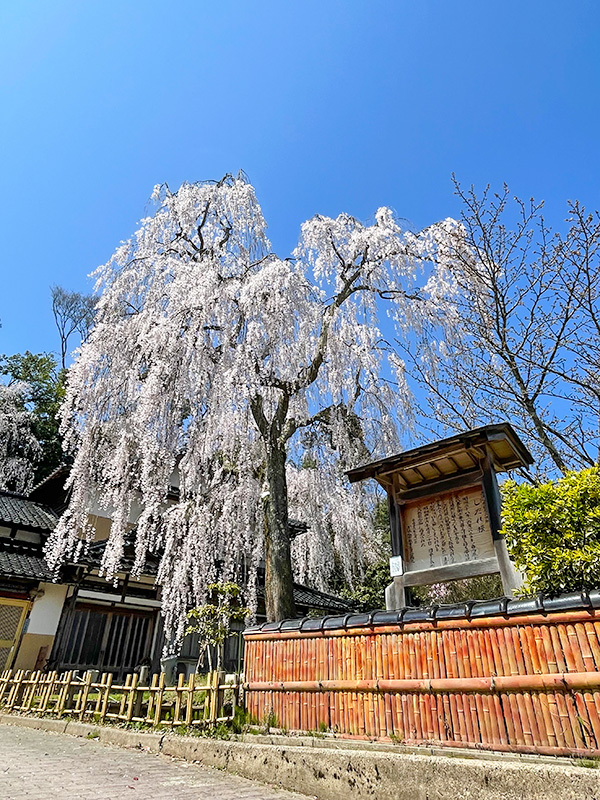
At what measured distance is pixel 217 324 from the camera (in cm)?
859

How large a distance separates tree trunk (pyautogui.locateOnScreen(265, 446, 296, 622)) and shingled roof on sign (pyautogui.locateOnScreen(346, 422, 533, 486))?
185 cm

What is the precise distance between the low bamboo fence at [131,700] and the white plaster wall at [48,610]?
8.06 ft

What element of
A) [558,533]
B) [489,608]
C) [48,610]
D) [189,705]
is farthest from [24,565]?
[558,533]

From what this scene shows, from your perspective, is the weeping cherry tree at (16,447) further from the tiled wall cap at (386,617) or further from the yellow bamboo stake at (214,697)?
the tiled wall cap at (386,617)

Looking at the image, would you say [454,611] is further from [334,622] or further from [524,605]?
[334,622]

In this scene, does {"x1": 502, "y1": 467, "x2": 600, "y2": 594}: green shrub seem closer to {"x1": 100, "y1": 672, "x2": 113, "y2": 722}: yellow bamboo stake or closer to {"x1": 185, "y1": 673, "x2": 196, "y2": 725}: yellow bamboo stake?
{"x1": 185, "y1": 673, "x2": 196, "y2": 725}: yellow bamboo stake

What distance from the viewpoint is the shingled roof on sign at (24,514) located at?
12.9 metres

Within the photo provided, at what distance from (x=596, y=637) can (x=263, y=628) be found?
3235 mm

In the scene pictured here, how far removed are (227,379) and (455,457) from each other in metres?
3.68

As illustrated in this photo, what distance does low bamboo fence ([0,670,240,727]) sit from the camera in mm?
5516

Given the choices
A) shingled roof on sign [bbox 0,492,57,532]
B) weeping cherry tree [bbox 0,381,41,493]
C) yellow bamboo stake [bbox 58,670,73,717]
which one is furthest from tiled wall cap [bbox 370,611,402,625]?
weeping cherry tree [bbox 0,381,41,493]

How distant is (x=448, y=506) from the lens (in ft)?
19.4

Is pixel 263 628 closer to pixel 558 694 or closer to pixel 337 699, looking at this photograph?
pixel 337 699

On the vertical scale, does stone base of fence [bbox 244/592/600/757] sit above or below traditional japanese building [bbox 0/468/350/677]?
below
